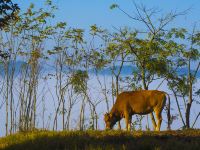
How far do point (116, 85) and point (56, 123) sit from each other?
383cm

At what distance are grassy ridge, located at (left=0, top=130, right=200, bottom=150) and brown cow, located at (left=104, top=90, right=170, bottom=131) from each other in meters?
3.39

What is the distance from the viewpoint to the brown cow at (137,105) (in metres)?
20.8

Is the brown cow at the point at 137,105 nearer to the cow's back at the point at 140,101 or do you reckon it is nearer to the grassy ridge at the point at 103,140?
the cow's back at the point at 140,101

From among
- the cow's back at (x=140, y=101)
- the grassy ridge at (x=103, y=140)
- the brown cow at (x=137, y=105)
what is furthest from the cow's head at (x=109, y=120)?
the grassy ridge at (x=103, y=140)

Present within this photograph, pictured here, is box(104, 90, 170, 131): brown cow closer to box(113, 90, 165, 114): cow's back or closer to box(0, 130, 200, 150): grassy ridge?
box(113, 90, 165, 114): cow's back

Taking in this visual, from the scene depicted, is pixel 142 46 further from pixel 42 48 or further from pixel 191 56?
pixel 42 48

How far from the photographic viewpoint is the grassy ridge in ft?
48.4

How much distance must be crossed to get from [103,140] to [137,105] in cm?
516

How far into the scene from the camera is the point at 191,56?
1228 inches

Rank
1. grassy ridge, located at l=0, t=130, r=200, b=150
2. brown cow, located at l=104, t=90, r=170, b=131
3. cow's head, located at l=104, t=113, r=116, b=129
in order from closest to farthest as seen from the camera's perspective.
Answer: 1. grassy ridge, located at l=0, t=130, r=200, b=150
2. brown cow, located at l=104, t=90, r=170, b=131
3. cow's head, located at l=104, t=113, r=116, b=129

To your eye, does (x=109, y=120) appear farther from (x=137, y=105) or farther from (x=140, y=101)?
(x=140, y=101)

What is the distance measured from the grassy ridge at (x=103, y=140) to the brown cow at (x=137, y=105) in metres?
3.39

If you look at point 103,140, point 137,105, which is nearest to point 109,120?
point 137,105

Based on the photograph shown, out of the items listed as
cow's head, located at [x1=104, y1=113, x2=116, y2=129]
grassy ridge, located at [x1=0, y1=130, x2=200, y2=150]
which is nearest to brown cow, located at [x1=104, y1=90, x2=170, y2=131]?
cow's head, located at [x1=104, y1=113, x2=116, y2=129]
